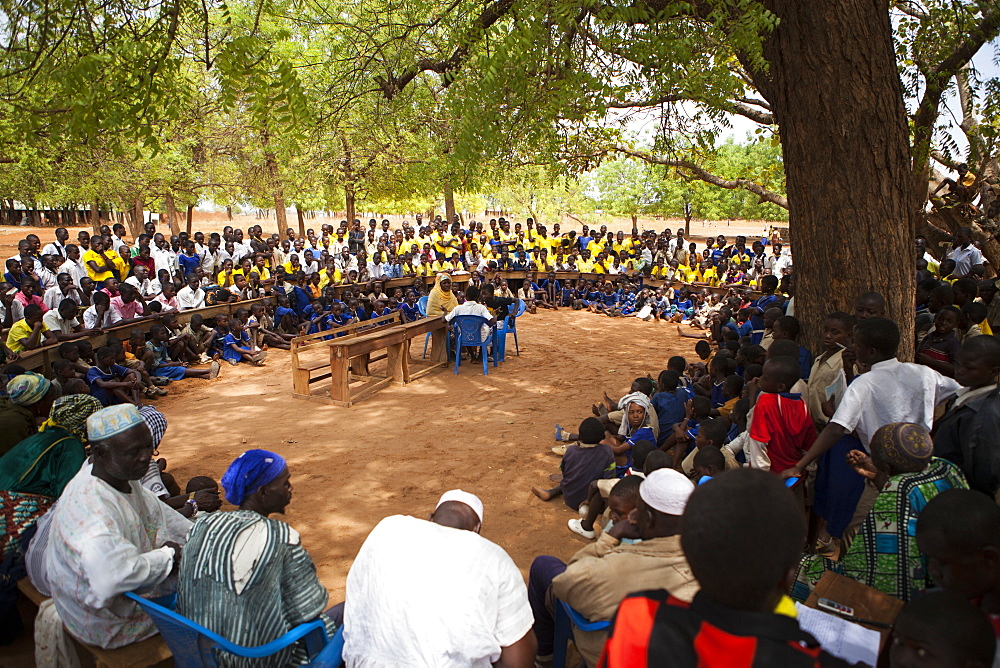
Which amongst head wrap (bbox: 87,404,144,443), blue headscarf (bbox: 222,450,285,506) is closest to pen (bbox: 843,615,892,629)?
blue headscarf (bbox: 222,450,285,506)

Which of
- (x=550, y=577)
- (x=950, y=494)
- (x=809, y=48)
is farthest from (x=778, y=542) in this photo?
(x=809, y=48)

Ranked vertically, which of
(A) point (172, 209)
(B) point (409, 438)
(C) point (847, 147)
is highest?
(C) point (847, 147)

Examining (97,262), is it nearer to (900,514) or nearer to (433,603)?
(433,603)

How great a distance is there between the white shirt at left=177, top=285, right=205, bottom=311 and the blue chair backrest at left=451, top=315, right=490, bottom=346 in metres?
4.76

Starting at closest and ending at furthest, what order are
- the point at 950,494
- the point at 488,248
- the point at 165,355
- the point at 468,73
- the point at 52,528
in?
the point at 950,494 < the point at 52,528 < the point at 468,73 < the point at 165,355 < the point at 488,248

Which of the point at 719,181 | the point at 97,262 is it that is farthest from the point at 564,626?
the point at 719,181

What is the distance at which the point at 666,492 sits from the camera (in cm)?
267

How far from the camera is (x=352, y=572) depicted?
2.52m

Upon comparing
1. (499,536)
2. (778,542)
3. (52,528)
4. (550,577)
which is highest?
(778,542)

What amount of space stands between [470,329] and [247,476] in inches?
296

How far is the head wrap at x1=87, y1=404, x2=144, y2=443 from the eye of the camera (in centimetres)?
303

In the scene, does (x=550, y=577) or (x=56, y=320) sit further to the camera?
(x=56, y=320)

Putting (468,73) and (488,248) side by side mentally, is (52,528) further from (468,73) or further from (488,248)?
(488,248)

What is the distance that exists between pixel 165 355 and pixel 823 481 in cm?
930
